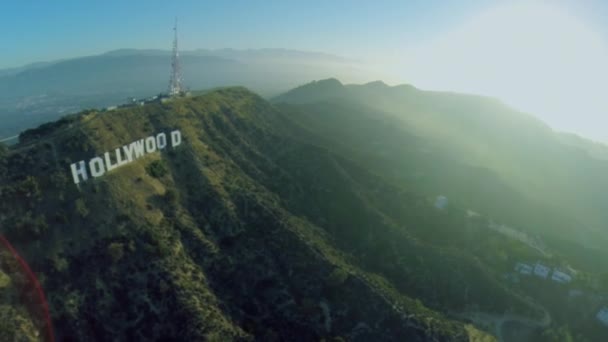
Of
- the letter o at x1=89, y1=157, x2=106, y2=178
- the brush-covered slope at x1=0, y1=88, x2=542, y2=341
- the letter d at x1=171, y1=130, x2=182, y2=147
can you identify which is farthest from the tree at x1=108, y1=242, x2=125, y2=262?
the letter d at x1=171, y1=130, x2=182, y2=147

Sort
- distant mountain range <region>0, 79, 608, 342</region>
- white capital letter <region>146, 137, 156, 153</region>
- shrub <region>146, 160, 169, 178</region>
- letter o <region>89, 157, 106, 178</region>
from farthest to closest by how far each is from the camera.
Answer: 1. white capital letter <region>146, 137, 156, 153</region>
2. shrub <region>146, 160, 169, 178</region>
3. letter o <region>89, 157, 106, 178</region>
4. distant mountain range <region>0, 79, 608, 342</region>

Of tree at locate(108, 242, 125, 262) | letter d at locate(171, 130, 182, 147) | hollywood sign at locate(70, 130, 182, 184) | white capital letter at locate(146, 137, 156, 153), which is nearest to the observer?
tree at locate(108, 242, 125, 262)

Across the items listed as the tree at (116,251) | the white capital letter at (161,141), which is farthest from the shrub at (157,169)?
the tree at (116,251)

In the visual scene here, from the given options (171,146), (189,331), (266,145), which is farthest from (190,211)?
(266,145)

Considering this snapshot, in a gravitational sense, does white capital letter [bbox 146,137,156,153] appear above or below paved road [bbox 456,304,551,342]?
above

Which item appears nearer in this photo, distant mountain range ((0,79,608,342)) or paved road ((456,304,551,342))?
distant mountain range ((0,79,608,342))

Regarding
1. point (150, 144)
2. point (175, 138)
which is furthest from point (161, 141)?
point (150, 144)

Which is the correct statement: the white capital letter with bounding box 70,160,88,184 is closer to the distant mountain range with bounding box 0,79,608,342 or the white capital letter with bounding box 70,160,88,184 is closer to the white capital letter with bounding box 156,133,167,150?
the distant mountain range with bounding box 0,79,608,342
